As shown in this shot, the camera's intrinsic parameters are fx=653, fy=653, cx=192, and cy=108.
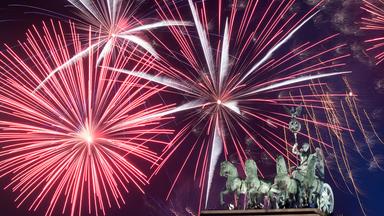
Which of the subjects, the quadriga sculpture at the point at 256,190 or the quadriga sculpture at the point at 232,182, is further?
the quadriga sculpture at the point at 232,182

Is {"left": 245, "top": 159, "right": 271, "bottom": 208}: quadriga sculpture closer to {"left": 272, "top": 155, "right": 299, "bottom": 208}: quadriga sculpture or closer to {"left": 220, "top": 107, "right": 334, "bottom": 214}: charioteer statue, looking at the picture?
{"left": 220, "top": 107, "right": 334, "bottom": 214}: charioteer statue

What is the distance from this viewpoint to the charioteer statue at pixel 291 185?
23.6 metres

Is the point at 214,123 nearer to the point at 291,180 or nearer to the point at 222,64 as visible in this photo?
the point at 222,64

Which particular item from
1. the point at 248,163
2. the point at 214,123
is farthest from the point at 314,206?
the point at 214,123

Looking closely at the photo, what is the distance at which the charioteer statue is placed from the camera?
77.6 ft

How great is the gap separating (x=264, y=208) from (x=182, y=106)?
7193mm

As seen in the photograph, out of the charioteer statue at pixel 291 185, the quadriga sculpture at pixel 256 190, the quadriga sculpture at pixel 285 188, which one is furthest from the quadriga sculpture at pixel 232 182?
the quadriga sculpture at pixel 285 188

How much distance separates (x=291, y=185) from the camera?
2369 centimetres

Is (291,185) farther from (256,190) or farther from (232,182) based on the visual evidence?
(232,182)

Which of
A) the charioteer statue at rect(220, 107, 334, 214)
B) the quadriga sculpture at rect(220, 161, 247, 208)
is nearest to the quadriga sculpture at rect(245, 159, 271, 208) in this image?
the charioteer statue at rect(220, 107, 334, 214)

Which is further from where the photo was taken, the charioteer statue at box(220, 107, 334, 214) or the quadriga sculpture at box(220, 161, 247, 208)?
the quadriga sculpture at box(220, 161, 247, 208)

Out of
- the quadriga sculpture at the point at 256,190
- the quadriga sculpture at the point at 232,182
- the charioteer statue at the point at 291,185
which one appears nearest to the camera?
the charioteer statue at the point at 291,185

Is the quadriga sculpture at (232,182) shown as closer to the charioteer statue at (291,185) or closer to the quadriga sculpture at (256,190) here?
the charioteer statue at (291,185)

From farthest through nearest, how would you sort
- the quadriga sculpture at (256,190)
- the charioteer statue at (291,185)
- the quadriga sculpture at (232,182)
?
the quadriga sculpture at (232,182) → the quadriga sculpture at (256,190) → the charioteer statue at (291,185)
